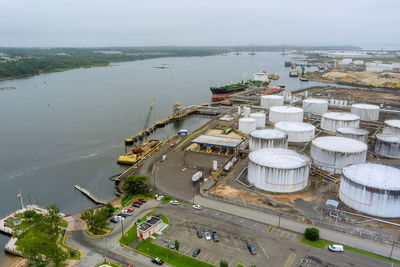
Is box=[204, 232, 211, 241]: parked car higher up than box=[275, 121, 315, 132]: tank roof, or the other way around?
box=[275, 121, 315, 132]: tank roof

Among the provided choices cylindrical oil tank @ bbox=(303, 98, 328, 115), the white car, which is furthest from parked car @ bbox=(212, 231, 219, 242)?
cylindrical oil tank @ bbox=(303, 98, 328, 115)

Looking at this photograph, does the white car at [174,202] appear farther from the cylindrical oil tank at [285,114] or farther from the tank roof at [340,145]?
the cylindrical oil tank at [285,114]

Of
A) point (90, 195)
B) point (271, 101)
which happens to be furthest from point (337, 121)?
point (90, 195)

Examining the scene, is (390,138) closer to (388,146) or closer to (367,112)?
(388,146)

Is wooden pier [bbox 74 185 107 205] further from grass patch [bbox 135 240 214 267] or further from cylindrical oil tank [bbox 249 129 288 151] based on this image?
cylindrical oil tank [bbox 249 129 288 151]

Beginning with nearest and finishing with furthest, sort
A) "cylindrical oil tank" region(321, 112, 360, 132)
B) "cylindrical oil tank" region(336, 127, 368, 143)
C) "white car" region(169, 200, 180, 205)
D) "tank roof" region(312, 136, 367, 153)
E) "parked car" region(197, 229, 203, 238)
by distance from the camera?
1. "parked car" region(197, 229, 203, 238)
2. "white car" region(169, 200, 180, 205)
3. "tank roof" region(312, 136, 367, 153)
4. "cylindrical oil tank" region(336, 127, 368, 143)
5. "cylindrical oil tank" region(321, 112, 360, 132)

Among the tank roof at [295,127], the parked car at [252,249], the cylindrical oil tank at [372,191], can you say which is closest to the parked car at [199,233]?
the parked car at [252,249]
